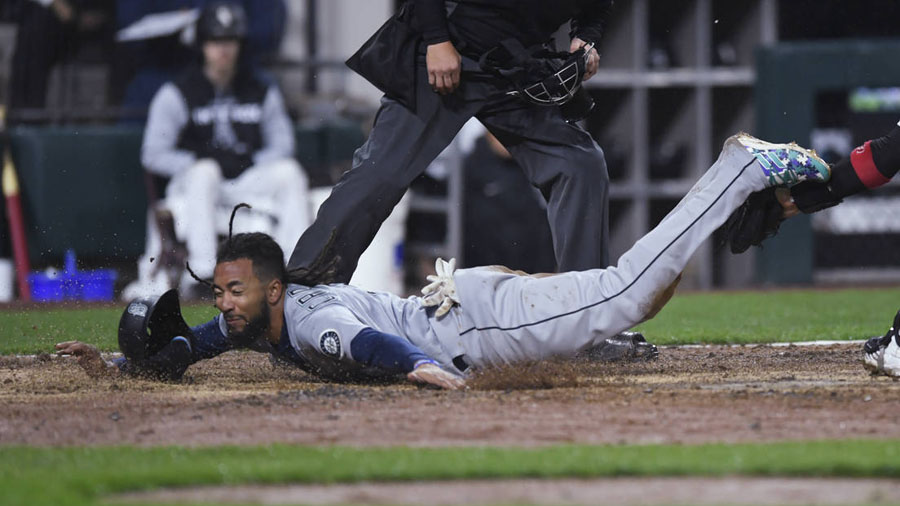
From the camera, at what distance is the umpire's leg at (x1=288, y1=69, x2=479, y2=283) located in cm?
555

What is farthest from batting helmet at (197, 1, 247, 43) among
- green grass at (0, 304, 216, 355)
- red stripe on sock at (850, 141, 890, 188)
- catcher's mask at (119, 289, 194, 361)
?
red stripe on sock at (850, 141, 890, 188)

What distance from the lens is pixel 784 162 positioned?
5.04 metres

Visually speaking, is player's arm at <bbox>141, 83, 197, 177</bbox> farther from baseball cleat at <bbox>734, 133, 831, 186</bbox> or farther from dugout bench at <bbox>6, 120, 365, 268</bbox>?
baseball cleat at <bbox>734, 133, 831, 186</bbox>

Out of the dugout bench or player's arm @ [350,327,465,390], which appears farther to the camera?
the dugout bench

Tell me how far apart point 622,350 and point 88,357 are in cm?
218

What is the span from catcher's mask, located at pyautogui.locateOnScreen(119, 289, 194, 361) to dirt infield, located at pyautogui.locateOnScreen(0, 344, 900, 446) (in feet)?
0.45

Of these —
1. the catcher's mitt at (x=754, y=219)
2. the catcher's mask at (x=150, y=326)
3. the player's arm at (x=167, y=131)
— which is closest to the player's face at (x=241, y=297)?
the catcher's mask at (x=150, y=326)

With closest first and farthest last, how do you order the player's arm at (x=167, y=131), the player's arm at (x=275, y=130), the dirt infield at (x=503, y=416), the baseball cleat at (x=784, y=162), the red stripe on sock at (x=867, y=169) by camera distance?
the dirt infield at (x=503, y=416)
the baseball cleat at (x=784, y=162)
the red stripe on sock at (x=867, y=169)
the player's arm at (x=167, y=131)
the player's arm at (x=275, y=130)

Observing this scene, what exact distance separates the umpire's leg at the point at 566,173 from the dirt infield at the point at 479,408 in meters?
0.51

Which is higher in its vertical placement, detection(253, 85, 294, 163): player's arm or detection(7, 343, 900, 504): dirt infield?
detection(253, 85, 294, 163): player's arm

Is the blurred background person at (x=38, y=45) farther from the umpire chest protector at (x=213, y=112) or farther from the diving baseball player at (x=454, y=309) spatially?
the diving baseball player at (x=454, y=309)

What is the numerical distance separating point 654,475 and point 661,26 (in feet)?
34.4

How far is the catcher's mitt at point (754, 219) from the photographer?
5109 mm

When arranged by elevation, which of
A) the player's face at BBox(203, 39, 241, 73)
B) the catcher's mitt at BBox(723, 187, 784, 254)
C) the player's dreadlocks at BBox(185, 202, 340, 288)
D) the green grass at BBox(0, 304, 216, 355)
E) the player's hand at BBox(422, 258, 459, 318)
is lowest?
the green grass at BBox(0, 304, 216, 355)
